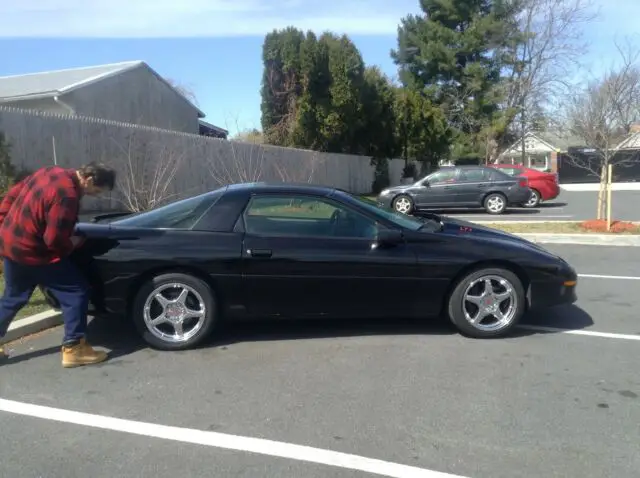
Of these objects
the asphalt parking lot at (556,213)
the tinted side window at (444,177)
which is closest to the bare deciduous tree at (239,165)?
the tinted side window at (444,177)

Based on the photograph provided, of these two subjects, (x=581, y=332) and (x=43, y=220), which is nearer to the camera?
(x=43, y=220)

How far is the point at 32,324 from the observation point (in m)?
5.55

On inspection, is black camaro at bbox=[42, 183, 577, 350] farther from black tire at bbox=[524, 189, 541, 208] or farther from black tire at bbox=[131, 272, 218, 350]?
black tire at bbox=[524, 189, 541, 208]

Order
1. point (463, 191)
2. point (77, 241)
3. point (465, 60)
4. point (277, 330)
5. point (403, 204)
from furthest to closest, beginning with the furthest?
point (465, 60)
point (403, 204)
point (463, 191)
point (277, 330)
point (77, 241)

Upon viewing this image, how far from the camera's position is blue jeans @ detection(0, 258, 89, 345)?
15.2 ft

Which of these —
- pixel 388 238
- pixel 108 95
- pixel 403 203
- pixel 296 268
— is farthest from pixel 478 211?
pixel 296 268

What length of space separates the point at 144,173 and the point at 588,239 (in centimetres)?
894

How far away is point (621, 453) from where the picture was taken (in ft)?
11.1

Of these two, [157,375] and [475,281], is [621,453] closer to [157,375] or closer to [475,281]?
[475,281]

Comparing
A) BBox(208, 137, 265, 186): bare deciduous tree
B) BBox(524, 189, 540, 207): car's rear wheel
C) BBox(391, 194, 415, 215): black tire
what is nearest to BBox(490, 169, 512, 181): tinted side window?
BBox(524, 189, 540, 207): car's rear wheel

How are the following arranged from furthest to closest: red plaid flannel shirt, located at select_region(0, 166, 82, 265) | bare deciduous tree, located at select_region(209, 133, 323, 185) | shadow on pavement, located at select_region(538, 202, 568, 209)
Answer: shadow on pavement, located at select_region(538, 202, 568, 209) → bare deciduous tree, located at select_region(209, 133, 323, 185) → red plaid flannel shirt, located at select_region(0, 166, 82, 265)

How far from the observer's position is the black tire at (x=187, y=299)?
16.6ft

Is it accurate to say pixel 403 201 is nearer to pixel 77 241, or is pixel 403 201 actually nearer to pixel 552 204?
pixel 552 204

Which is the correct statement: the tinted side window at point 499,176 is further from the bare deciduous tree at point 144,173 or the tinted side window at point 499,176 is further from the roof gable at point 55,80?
the roof gable at point 55,80
